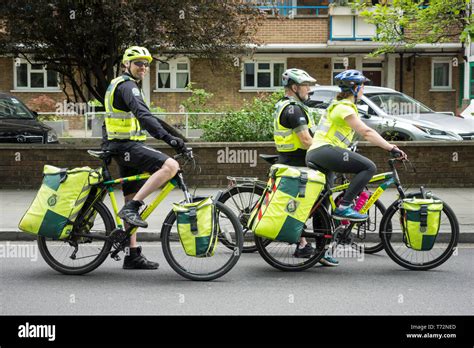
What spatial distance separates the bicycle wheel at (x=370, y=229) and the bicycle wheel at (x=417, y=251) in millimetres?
271

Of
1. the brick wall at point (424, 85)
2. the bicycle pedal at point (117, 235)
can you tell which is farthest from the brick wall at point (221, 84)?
the bicycle pedal at point (117, 235)

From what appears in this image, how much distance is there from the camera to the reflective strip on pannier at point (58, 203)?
7191 mm

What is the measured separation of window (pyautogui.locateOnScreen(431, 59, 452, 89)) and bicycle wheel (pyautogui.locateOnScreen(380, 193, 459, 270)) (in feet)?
81.8

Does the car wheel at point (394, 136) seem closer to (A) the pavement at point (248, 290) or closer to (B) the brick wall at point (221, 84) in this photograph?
(A) the pavement at point (248, 290)

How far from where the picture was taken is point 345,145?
7648 millimetres

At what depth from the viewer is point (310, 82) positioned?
7758 millimetres

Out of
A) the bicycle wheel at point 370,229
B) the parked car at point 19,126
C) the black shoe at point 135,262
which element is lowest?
the black shoe at point 135,262

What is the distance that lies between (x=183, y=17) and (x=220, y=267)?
7.76m

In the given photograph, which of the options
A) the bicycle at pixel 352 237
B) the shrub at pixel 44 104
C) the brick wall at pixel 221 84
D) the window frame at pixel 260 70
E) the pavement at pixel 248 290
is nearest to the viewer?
the pavement at pixel 248 290

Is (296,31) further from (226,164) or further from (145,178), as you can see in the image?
(145,178)

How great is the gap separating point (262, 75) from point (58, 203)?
2527 cm

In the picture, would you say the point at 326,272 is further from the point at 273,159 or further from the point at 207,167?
the point at 207,167

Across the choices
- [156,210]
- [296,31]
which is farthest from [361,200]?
[296,31]

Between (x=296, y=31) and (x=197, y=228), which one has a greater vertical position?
(x=296, y=31)
